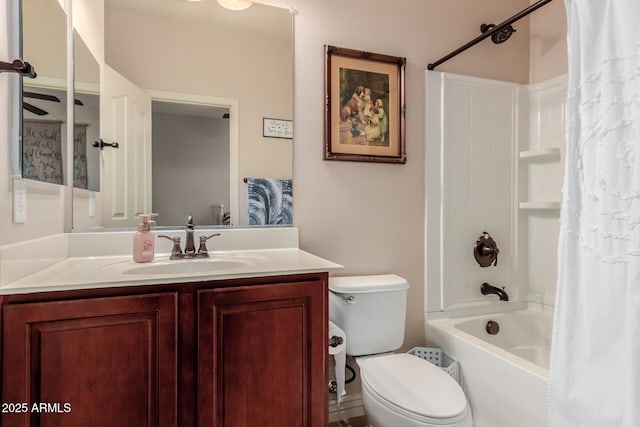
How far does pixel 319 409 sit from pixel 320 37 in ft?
5.55

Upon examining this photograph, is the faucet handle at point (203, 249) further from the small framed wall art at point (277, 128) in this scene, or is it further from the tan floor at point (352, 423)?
the tan floor at point (352, 423)

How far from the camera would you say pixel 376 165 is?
1.91 meters

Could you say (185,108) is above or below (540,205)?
above

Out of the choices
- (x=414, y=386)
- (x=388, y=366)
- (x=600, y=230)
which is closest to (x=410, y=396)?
(x=414, y=386)

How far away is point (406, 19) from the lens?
1.96 meters

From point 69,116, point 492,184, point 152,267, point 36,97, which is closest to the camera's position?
point 36,97

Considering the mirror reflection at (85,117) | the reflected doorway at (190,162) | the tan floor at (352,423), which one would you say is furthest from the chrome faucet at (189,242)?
the tan floor at (352,423)

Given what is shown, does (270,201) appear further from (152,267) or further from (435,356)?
(435,356)

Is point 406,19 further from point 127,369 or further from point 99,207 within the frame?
point 127,369

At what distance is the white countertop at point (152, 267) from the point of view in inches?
36.9

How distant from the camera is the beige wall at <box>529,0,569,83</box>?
7.06 feet

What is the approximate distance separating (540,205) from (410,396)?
141 cm

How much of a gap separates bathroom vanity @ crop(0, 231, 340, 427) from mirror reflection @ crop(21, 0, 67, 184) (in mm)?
359

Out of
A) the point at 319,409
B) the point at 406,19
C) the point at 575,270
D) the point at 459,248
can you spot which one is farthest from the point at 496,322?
the point at 406,19
